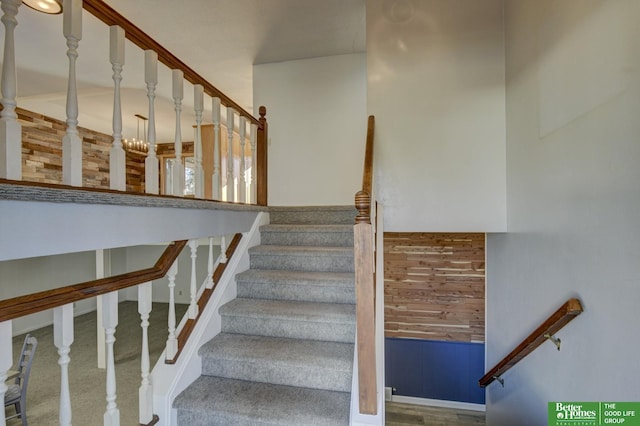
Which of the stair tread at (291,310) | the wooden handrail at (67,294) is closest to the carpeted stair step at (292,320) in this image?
the stair tread at (291,310)

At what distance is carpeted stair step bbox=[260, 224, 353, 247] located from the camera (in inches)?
106

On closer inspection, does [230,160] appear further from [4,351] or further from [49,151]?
[49,151]

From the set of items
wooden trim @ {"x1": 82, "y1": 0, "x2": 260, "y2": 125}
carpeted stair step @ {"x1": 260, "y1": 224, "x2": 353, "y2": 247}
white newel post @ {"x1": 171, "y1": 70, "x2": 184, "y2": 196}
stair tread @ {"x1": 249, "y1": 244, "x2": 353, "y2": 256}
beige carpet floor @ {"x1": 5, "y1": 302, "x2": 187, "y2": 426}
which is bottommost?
beige carpet floor @ {"x1": 5, "y1": 302, "x2": 187, "y2": 426}

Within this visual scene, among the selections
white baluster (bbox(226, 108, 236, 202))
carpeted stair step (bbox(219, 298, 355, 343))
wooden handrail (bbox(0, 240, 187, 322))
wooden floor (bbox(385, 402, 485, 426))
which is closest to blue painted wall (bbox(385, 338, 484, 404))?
wooden floor (bbox(385, 402, 485, 426))

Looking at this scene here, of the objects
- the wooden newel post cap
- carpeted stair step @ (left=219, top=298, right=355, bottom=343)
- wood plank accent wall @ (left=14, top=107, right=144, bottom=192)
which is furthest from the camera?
wood plank accent wall @ (left=14, top=107, right=144, bottom=192)

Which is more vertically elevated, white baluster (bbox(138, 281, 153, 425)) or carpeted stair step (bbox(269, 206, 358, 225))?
carpeted stair step (bbox(269, 206, 358, 225))

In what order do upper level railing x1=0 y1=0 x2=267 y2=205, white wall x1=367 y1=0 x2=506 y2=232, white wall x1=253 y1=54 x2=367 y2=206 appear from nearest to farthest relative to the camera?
upper level railing x1=0 y1=0 x2=267 y2=205, white wall x1=367 y1=0 x2=506 y2=232, white wall x1=253 y1=54 x2=367 y2=206

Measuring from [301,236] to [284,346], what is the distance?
42.6 inches

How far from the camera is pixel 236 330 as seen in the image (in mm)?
2061

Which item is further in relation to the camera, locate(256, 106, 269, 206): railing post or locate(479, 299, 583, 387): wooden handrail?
locate(256, 106, 269, 206): railing post

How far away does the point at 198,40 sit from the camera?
325cm

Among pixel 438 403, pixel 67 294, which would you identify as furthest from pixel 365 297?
pixel 438 403

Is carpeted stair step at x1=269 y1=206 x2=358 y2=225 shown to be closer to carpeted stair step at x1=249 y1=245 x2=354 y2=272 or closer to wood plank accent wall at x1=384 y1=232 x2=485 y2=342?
carpeted stair step at x1=249 y1=245 x2=354 y2=272

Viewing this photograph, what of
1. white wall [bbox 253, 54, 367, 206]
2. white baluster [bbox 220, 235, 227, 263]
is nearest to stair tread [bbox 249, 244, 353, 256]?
white baluster [bbox 220, 235, 227, 263]
